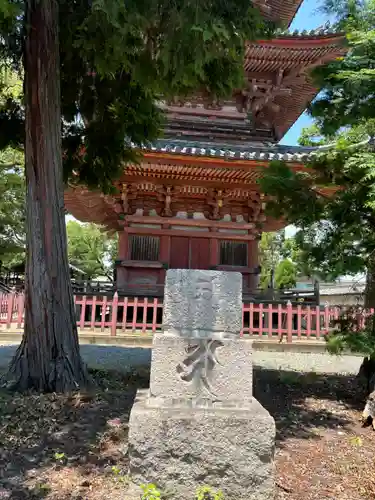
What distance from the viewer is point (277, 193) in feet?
15.6

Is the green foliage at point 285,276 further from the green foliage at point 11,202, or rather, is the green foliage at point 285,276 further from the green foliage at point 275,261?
the green foliage at point 11,202

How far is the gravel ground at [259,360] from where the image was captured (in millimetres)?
6789

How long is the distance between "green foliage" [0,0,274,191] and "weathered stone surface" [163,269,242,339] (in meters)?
2.33

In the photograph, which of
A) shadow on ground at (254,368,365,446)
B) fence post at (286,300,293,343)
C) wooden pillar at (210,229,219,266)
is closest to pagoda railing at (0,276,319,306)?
fence post at (286,300,293,343)

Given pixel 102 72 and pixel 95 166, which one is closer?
pixel 102 72

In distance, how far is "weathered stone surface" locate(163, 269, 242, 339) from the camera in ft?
9.55

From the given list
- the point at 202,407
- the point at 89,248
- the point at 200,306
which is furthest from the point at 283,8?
the point at 89,248

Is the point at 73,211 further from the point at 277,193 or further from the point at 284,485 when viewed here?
the point at 284,485

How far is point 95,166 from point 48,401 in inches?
132

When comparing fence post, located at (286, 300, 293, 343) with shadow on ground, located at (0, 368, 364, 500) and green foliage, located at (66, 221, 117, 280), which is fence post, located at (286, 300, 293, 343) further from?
green foliage, located at (66, 221, 117, 280)

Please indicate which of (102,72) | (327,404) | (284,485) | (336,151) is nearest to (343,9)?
(336,151)

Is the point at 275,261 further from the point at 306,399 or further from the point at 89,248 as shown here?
the point at 306,399

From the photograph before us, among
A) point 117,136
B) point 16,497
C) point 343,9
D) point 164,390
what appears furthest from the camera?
point 117,136

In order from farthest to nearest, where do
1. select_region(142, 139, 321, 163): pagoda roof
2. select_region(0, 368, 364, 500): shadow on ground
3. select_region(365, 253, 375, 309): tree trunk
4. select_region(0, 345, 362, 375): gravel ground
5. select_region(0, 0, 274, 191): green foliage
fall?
select_region(142, 139, 321, 163): pagoda roof
select_region(0, 345, 362, 375): gravel ground
select_region(365, 253, 375, 309): tree trunk
select_region(0, 0, 274, 191): green foliage
select_region(0, 368, 364, 500): shadow on ground
